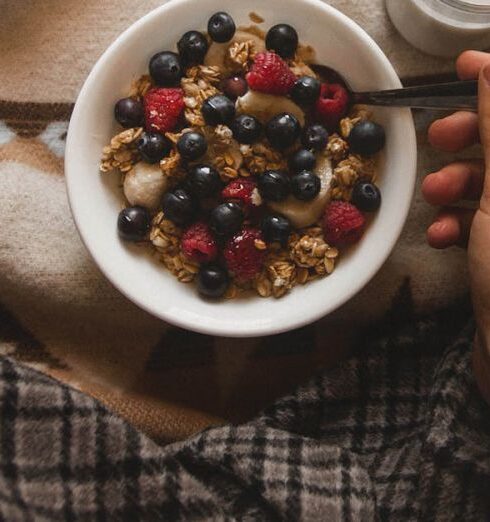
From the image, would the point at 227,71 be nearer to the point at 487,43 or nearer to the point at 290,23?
the point at 290,23

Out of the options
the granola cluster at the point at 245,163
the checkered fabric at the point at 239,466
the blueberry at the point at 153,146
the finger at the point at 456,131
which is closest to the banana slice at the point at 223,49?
the granola cluster at the point at 245,163

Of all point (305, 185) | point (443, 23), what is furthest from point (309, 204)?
point (443, 23)

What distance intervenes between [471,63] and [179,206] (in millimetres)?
347

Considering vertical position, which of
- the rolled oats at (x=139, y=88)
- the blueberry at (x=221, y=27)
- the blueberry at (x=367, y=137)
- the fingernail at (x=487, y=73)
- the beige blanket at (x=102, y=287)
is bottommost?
the beige blanket at (x=102, y=287)

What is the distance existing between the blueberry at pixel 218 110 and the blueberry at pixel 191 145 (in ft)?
0.07

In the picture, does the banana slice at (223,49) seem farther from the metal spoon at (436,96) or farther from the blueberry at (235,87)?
the metal spoon at (436,96)

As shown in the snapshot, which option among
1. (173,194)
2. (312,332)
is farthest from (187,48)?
(312,332)

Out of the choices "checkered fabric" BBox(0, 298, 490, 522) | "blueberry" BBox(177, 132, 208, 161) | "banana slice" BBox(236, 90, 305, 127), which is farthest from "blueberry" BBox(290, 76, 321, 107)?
"checkered fabric" BBox(0, 298, 490, 522)

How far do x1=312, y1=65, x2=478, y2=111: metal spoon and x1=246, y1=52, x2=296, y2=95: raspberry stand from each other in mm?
103

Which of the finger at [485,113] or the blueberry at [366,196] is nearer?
the finger at [485,113]

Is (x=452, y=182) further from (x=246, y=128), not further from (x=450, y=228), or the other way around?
(x=246, y=128)

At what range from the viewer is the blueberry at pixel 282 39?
0.86 metres

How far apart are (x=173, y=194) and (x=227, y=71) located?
6.1 inches

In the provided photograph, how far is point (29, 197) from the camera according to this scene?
3.17ft
